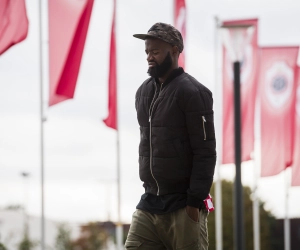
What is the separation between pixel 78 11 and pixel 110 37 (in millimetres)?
2537

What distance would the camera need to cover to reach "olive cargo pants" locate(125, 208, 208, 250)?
6844 millimetres

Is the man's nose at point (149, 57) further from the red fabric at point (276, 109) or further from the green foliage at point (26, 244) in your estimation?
the green foliage at point (26, 244)

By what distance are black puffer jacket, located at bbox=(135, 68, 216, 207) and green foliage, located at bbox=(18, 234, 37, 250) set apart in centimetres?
5347

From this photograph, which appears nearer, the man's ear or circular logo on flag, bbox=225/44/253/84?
the man's ear

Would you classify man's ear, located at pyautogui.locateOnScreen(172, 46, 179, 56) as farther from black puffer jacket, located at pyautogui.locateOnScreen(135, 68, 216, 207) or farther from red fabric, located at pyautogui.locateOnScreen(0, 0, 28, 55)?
red fabric, located at pyautogui.locateOnScreen(0, 0, 28, 55)

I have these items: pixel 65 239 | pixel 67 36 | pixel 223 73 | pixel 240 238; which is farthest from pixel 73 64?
pixel 65 239

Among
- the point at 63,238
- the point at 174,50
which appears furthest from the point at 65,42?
the point at 63,238

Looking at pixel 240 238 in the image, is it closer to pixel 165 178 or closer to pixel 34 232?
pixel 165 178

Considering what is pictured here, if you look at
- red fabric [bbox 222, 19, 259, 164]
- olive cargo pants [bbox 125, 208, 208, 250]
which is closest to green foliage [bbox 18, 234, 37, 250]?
red fabric [bbox 222, 19, 259, 164]

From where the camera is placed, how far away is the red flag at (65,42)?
14781 millimetres

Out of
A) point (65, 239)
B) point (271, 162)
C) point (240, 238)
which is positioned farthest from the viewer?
point (65, 239)

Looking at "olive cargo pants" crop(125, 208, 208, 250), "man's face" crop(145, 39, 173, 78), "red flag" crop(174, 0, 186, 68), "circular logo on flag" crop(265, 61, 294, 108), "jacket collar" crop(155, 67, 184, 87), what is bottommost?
"olive cargo pants" crop(125, 208, 208, 250)

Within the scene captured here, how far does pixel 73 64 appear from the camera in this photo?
49.1 feet

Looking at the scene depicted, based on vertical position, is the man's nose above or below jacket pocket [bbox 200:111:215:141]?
above
